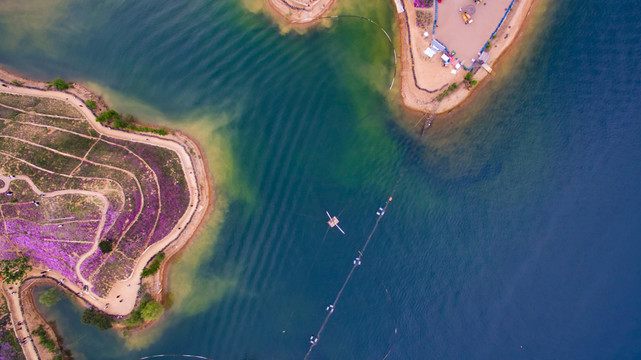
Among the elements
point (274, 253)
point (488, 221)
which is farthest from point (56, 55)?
point (488, 221)

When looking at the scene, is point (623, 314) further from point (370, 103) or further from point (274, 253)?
point (274, 253)

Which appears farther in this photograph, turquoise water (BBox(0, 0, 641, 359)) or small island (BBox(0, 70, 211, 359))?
turquoise water (BBox(0, 0, 641, 359))

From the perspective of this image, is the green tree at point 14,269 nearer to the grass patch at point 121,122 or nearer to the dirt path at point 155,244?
the dirt path at point 155,244

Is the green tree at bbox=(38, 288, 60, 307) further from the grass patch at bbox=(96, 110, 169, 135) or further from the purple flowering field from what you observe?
the grass patch at bbox=(96, 110, 169, 135)

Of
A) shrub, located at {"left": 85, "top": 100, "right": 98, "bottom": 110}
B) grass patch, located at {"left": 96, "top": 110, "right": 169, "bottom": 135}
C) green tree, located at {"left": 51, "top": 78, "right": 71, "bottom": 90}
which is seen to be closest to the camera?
grass patch, located at {"left": 96, "top": 110, "right": 169, "bottom": 135}

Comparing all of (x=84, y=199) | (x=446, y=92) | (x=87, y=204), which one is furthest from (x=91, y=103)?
(x=446, y=92)

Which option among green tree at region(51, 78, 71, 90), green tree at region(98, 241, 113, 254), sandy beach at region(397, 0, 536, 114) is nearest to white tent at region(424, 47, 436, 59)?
sandy beach at region(397, 0, 536, 114)
